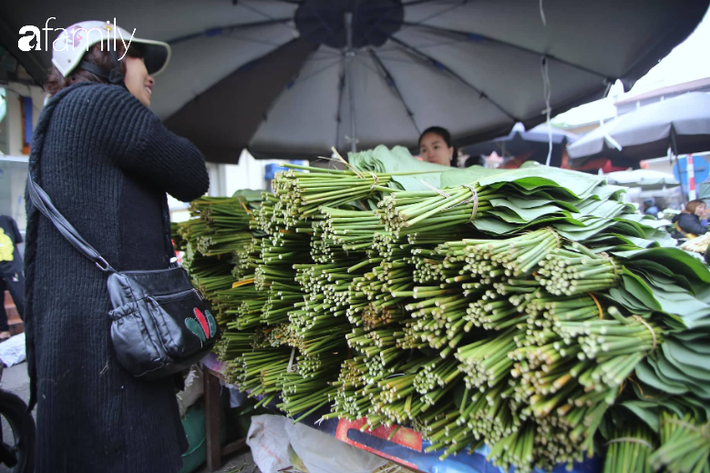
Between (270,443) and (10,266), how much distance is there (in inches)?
167

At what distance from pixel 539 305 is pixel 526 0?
2.16m

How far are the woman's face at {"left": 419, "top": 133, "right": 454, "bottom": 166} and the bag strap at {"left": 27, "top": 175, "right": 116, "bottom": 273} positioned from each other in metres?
2.48

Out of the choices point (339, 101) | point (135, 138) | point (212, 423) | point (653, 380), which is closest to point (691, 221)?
point (653, 380)

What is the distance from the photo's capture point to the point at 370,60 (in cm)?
322

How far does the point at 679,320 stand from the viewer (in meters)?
0.90

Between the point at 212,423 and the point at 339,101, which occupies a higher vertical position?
the point at 339,101

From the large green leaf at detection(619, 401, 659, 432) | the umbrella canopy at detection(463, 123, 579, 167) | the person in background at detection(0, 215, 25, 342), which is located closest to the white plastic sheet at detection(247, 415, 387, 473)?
the large green leaf at detection(619, 401, 659, 432)

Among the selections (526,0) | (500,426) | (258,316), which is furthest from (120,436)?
(526,0)

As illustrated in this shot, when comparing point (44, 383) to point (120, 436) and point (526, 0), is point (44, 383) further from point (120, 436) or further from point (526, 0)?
point (526, 0)

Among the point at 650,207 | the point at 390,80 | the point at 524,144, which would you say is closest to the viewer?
the point at 650,207

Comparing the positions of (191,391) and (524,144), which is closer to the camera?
(191,391)

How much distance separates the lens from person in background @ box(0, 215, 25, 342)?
3.97 metres

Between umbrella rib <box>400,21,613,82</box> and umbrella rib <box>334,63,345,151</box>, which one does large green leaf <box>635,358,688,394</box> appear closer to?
umbrella rib <box>400,21,613,82</box>

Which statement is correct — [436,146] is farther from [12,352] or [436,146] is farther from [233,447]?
[12,352]
